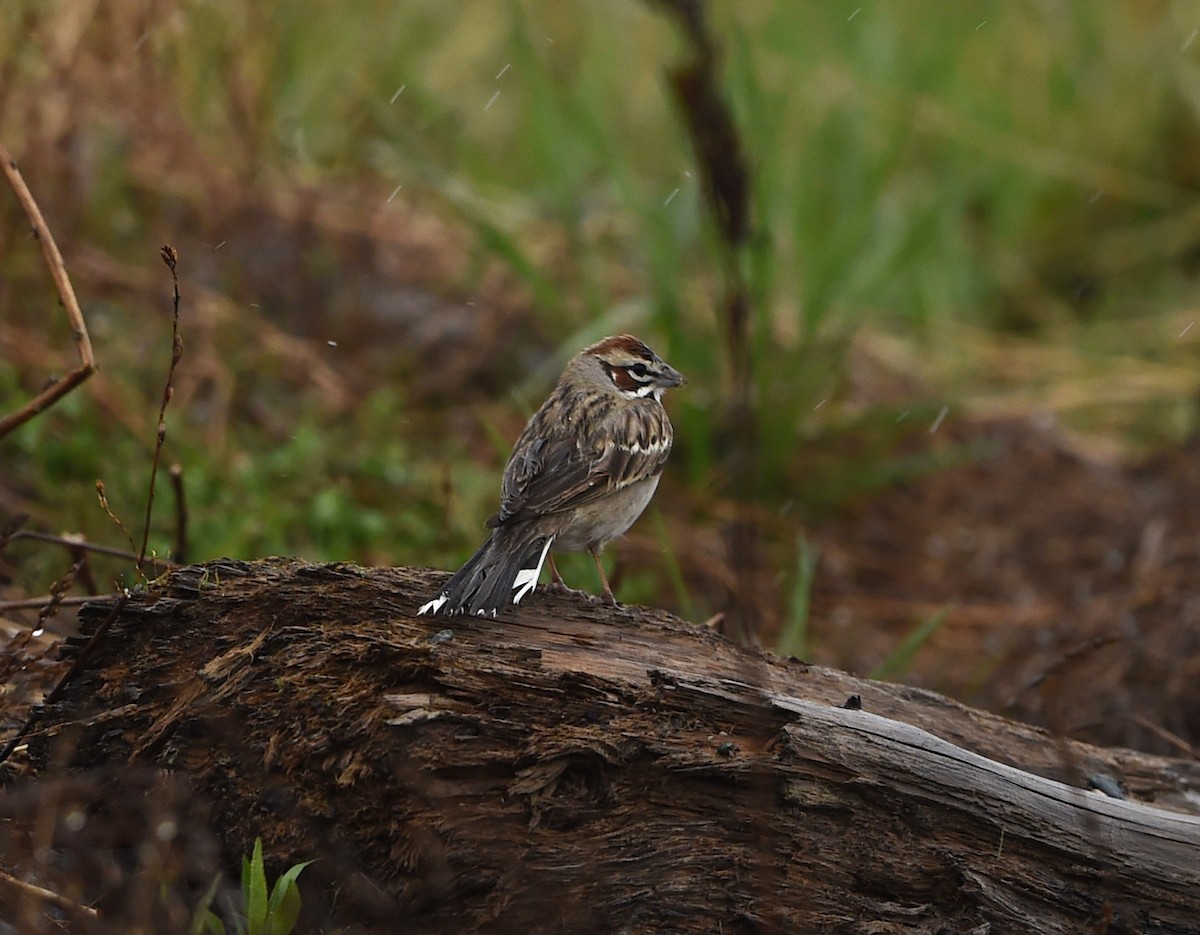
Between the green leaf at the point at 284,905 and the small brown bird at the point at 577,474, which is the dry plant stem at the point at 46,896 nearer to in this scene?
the green leaf at the point at 284,905

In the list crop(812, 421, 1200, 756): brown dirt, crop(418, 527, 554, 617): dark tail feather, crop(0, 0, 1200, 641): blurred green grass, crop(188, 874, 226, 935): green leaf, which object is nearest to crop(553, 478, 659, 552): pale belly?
crop(418, 527, 554, 617): dark tail feather

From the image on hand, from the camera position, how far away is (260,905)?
3.03 metres

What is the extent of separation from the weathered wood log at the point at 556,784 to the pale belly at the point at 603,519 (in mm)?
926

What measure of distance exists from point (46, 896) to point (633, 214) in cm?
557

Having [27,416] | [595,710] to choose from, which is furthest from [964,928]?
[27,416]

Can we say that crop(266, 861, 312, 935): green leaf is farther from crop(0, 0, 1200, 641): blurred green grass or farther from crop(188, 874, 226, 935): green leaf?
crop(0, 0, 1200, 641): blurred green grass

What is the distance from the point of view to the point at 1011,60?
1169cm

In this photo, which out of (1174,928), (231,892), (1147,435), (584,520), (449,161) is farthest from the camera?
(449,161)

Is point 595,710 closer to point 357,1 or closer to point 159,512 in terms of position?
point 159,512

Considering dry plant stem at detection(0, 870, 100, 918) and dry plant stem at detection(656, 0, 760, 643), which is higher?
dry plant stem at detection(656, 0, 760, 643)

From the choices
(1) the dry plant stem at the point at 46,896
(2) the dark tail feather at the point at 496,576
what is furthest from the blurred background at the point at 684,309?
(1) the dry plant stem at the point at 46,896

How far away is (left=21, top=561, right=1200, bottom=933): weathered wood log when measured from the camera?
10.4ft

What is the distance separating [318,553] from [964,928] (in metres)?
3.42

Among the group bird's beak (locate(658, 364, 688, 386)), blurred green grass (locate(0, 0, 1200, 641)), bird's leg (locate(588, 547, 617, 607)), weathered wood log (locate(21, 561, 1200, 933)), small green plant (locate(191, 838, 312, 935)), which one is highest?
blurred green grass (locate(0, 0, 1200, 641))
